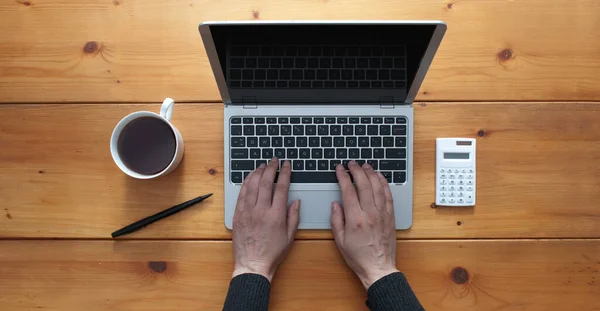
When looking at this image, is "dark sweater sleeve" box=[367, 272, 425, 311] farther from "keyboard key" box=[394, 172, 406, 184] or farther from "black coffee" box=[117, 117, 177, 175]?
"black coffee" box=[117, 117, 177, 175]

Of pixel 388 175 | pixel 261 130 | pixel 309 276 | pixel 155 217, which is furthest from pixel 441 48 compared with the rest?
pixel 155 217

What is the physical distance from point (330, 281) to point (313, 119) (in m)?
0.29

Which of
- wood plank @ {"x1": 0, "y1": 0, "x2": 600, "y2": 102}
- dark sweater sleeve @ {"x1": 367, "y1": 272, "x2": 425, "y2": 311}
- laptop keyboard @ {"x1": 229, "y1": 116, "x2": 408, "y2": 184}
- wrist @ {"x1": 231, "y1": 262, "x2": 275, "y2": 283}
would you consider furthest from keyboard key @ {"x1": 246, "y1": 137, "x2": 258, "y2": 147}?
dark sweater sleeve @ {"x1": 367, "y1": 272, "x2": 425, "y2": 311}

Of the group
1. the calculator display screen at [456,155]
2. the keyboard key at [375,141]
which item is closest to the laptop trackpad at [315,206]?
the keyboard key at [375,141]

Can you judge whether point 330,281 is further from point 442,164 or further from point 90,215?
point 90,215

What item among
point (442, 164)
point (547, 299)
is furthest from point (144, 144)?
point (547, 299)

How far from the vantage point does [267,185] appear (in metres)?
0.67

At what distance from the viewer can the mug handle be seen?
64 cm

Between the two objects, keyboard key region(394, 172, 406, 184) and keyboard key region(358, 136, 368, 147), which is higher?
keyboard key region(358, 136, 368, 147)

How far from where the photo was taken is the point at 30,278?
709 millimetres

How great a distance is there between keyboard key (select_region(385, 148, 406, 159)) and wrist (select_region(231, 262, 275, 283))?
287mm

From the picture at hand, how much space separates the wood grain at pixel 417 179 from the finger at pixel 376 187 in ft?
0.23

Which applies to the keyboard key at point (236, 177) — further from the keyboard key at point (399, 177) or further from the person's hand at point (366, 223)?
the keyboard key at point (399, 177)

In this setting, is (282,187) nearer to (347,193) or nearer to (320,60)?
(347,193)
